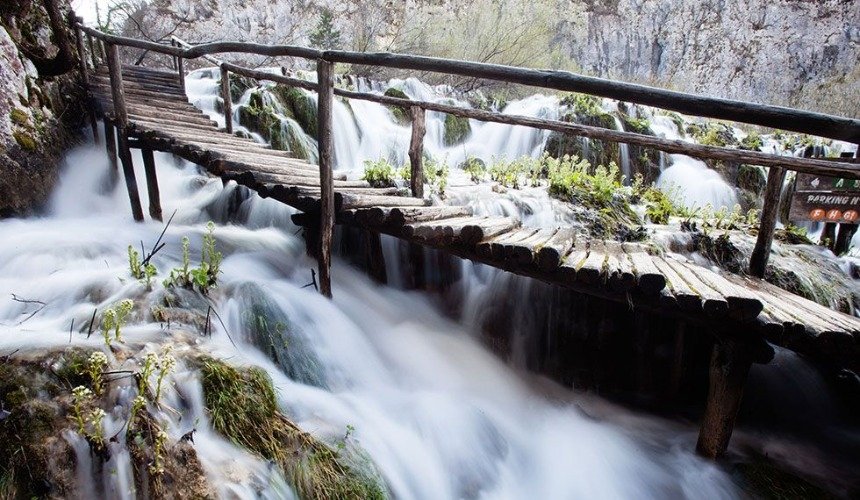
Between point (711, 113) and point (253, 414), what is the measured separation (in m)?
2.65

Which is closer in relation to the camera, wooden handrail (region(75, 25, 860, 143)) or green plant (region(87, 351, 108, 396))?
wooden handrail (region(75, 25, 860, 143))

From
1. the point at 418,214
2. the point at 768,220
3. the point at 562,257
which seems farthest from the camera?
the point at 768,220

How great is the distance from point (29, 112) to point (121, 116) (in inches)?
46.2

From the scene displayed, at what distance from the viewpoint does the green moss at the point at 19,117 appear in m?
4.75

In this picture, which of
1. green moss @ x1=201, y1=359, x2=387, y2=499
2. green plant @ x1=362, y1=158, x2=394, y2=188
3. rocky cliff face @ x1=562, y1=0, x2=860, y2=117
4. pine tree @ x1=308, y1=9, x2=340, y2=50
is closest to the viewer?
green moss @ x1=201, y1=359, x2=387, y2=499

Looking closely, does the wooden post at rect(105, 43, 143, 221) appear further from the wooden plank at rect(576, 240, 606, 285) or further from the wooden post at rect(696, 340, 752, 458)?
the wooden post at rect(696, 340, 752, 458)

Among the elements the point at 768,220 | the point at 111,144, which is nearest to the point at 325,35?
the point at 111,144

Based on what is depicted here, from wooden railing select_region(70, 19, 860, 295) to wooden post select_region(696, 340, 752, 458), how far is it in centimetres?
190

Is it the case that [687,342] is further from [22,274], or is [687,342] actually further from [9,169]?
[9,169]

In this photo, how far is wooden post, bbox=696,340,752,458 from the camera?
316 cm

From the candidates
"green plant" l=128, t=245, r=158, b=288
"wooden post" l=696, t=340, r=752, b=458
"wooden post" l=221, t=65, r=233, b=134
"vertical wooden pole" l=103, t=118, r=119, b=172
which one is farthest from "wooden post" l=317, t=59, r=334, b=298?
"wooden post" l=221, t=65, r=233, b=134

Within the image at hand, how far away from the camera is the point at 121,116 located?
16.1ft

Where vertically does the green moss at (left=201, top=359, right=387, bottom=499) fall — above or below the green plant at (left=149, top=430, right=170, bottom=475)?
below

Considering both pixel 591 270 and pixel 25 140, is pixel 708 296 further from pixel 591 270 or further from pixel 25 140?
pixel 25 140
